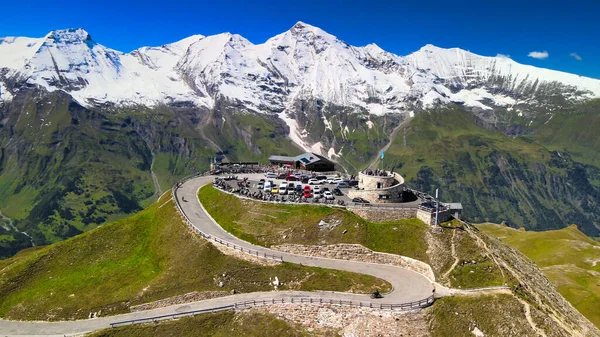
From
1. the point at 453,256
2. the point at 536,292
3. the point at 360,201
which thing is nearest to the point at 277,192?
the point at 360,201

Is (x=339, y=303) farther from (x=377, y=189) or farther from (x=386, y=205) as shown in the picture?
(x=377, y=189)

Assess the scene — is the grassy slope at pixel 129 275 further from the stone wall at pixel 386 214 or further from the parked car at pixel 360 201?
the parked car at pixel 360 201

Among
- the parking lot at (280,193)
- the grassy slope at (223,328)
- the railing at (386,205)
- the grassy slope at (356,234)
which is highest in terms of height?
the parking lot at (280,193)

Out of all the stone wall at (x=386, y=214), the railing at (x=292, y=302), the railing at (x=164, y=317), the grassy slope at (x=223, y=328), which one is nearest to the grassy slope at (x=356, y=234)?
the stone wall at (x=386, y=214)

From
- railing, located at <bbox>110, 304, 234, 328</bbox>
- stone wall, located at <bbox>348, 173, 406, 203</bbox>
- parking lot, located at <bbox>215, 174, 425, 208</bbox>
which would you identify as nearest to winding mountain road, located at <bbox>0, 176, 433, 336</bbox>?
railing, located at <bbox>110, 304, 234, 328</bbox>

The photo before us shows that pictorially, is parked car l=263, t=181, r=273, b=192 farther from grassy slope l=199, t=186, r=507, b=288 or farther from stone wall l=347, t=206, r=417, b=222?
stone wall l=347, t=206, r=417, b=222
